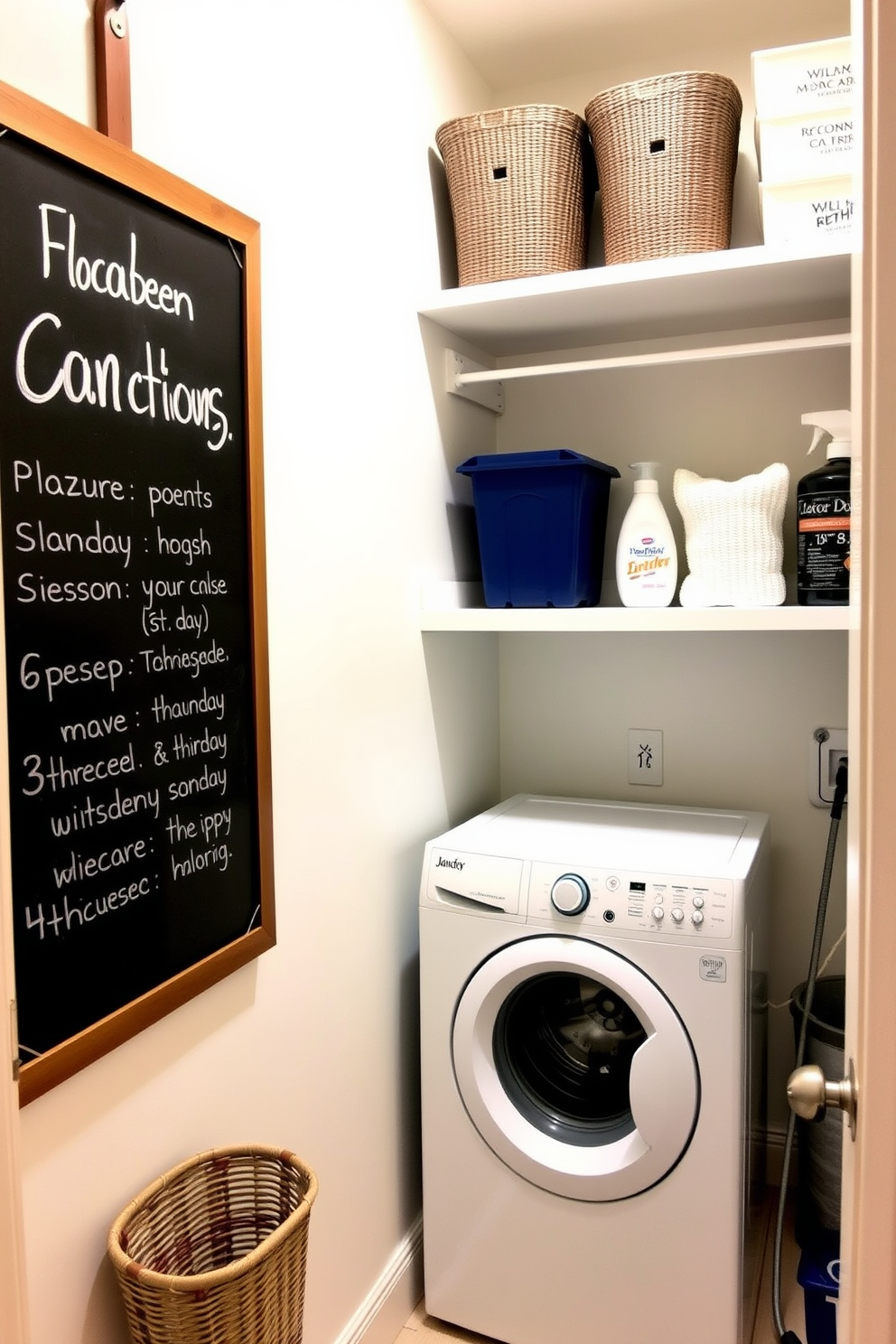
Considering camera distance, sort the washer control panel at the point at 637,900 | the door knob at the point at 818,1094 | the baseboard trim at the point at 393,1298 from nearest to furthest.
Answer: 1. the door knob at the point at 818,1094
2. the washer control panel at the point at 637,900
3. the baseboard trim at the point at 393,1298

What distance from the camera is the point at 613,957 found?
1711mm

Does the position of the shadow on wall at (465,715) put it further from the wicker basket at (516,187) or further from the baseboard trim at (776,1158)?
the baseboard trim at (776,1158)

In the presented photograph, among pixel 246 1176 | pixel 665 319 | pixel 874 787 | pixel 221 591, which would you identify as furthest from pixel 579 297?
pixel 246 1176

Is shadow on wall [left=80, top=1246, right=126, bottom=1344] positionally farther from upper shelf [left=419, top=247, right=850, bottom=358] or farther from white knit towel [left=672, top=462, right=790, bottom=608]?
Answer: upper shelf [left=419, top=247, right=850, bottom=358]

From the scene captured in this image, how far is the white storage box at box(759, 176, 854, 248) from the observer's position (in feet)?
5.81

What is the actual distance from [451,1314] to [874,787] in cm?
168

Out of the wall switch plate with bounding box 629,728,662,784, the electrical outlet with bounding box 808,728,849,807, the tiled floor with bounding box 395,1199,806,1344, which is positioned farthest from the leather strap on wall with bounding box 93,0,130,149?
the tiled floor with bounding box 395,1199,806,1344

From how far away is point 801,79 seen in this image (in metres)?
1.78

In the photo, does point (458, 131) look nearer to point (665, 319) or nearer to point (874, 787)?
point (665, 319)

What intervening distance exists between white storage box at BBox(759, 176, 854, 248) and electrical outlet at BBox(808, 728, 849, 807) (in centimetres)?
103

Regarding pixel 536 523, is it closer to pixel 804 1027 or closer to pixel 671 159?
pixel 671 159

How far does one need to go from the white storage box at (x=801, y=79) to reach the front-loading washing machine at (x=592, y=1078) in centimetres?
138

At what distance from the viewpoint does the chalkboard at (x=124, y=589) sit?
1035mm

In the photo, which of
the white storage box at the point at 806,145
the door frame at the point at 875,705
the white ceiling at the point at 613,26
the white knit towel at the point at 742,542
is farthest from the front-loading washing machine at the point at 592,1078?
the white ceiling at the point at 613,26
